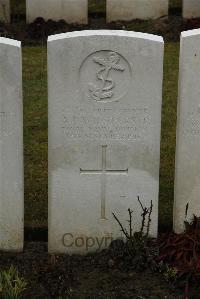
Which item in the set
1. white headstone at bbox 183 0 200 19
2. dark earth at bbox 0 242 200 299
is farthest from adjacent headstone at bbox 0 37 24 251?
white headstone at bbox 183 0 200 19

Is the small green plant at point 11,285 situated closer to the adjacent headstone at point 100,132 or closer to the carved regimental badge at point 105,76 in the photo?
the adjacent headstone at point 100,132

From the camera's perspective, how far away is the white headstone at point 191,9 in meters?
12.8

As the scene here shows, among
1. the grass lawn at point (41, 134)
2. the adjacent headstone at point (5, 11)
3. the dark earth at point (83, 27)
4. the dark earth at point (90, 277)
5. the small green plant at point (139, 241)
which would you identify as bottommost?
the dark earth at point (90, 277)

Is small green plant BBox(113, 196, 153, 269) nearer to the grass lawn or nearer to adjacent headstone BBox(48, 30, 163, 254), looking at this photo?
adjacent headstone BBox(48, 30, 163, 254)

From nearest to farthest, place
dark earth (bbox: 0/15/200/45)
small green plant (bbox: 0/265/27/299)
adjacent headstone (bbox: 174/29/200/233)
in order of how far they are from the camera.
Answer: small green plant (bbox: 0/265/27/299) < adjacent headstone (bbox: 174/29/200/233) < dark earth (bbox: 0/15/200/45)

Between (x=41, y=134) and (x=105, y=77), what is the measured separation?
2.98 metres

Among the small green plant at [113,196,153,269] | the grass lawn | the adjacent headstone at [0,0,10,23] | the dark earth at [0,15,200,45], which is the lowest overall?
the small green plant at [113,196,153,269]

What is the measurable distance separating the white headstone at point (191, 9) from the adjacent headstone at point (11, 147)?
24.9ft

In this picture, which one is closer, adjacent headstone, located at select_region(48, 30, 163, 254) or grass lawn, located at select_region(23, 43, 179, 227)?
adjacent headstone, located at select_region(48, 30, 163, 254)

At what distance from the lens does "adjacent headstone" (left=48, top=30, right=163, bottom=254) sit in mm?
5633

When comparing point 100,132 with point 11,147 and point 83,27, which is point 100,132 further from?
point 83,27

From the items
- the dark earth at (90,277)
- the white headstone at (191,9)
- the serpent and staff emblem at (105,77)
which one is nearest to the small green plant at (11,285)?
the dark earth at (90,277)

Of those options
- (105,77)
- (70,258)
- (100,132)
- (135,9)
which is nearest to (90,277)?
(70,258)

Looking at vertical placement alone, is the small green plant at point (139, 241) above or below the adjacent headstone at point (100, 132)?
below
